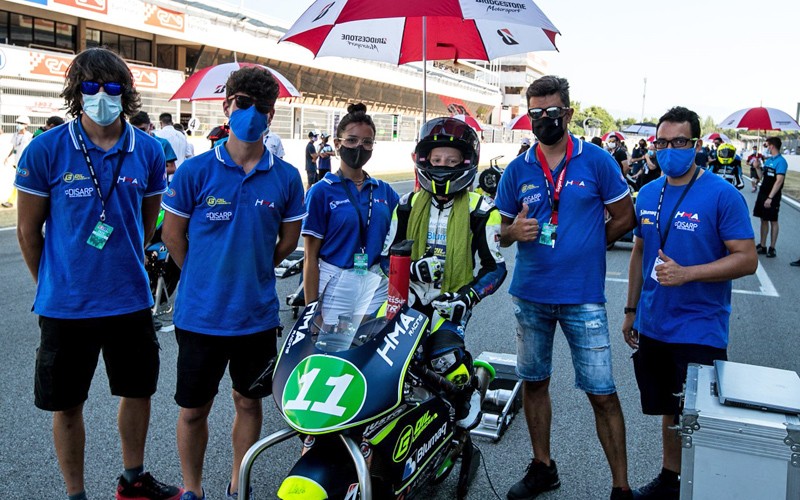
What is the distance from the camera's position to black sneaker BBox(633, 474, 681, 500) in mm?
3838

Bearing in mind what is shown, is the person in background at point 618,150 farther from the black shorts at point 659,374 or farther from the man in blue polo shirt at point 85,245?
the man in blue polo shirt at point 85,245

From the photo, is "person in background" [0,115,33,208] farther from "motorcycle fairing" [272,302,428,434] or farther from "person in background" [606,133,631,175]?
"motorcycle fairing" [272,302,428,434]

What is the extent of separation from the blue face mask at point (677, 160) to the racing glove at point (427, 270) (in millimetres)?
1328

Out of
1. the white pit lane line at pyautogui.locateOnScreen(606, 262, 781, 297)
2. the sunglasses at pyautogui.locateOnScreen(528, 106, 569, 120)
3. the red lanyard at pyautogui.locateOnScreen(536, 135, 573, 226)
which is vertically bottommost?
the white pit lane line at pyautogui.locateOnScreen(606, 262, 781, 297)

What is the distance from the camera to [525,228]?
3715 millimetres

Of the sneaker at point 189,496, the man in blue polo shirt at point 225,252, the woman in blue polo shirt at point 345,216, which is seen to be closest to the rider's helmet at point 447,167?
the man in blue polo shirt at point 225,252

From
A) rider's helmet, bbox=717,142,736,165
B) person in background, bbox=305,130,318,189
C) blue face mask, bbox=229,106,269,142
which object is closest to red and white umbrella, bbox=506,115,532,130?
person in background, bbox=305,130,318,189

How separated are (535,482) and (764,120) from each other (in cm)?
1583

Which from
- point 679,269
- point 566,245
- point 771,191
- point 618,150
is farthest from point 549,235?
point 618,150

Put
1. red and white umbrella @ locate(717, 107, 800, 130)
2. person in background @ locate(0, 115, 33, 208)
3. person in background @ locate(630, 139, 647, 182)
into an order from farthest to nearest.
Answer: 1. person in background @ locate(630, 139, 647, 182)
2. red and white umbrella @ locate(717, 107, 800, 130)
3. person in background @ locate(0, 115, 33, 208)

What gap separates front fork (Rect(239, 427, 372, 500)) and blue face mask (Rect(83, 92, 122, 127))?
172cm

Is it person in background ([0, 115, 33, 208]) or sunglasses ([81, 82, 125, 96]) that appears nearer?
sunglasses ([81, 82, 125, 96])

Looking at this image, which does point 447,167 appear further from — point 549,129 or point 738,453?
point 738,453

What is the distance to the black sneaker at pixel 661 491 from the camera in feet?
12.6
